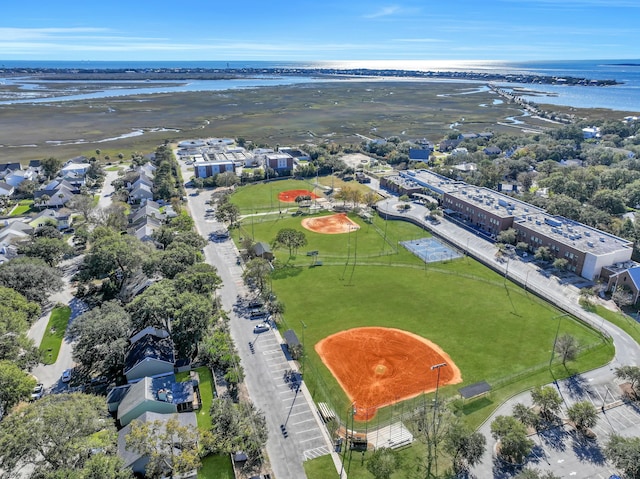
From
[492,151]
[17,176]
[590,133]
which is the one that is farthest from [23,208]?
[590,133]

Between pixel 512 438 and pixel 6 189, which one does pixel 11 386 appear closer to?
pixel 512 438

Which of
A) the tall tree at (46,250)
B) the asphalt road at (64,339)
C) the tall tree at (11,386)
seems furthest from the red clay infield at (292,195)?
the tall tree at (11,386)

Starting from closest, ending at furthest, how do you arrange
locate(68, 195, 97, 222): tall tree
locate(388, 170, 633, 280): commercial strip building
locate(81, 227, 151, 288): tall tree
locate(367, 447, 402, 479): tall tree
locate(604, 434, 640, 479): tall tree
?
1. locate(604, 434, 640, 479): tall tree
2. locate(367, 447, 402, 479): tall tree
3. locate(81, 227, 151, 288): tall tree
4. locate(388, 170, 633, 280): commercial strip building
5. locate(68, 195, 97, 222): tall tree

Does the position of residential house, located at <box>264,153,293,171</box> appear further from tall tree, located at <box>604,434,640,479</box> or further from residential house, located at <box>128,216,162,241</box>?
tall tree, located at <box>604,434,640,479</box>

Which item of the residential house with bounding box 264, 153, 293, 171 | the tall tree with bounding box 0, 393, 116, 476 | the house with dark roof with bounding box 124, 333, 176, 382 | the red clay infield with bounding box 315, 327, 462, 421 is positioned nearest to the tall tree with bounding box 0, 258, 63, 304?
the house with dark roof with bounding box 124, 333, 176, 382

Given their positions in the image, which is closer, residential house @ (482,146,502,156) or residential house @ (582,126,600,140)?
residential house @ (482,146,502,156)

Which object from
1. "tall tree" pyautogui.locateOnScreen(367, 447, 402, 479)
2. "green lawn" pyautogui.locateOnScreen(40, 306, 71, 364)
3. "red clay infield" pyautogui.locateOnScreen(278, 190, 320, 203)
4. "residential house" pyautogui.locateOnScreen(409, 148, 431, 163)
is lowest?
"green lawn" pyautogui.locateOnScreen(40, 306, 71, 364)

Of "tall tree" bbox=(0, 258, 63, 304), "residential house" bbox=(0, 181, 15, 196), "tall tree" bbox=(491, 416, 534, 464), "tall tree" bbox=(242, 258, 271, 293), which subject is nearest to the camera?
"tall tree" bbox=(491, 416, 534, 464)
